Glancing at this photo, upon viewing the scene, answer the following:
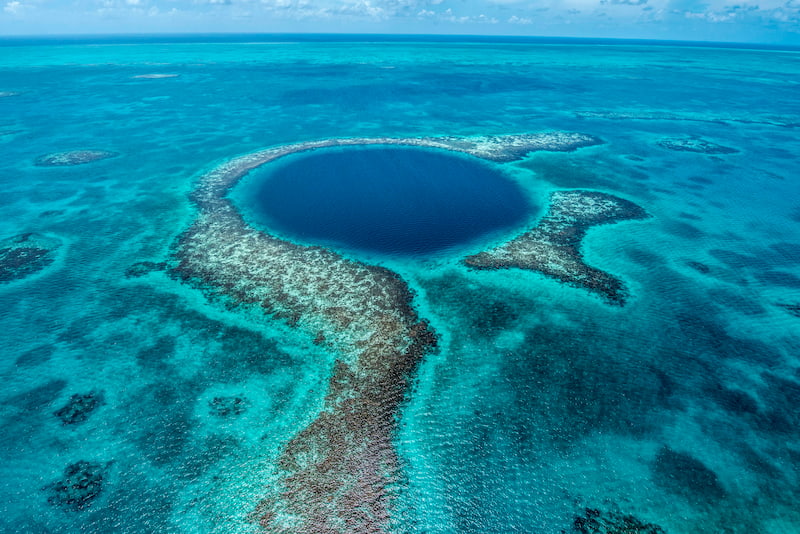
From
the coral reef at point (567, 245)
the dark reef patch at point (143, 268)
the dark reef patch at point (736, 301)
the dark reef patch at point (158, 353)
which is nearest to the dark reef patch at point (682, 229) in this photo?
the coral reef at point (567, 245)

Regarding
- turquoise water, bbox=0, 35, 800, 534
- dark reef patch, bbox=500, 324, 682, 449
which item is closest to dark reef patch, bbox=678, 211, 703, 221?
turquoise water, bbox=0, 35, 800, 534

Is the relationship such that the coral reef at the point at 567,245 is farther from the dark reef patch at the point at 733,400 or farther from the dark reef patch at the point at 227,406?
the dark reef patch at the point at 227,406

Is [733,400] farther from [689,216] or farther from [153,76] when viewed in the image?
[153,76]

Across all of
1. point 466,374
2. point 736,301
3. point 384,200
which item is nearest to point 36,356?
point 466,374

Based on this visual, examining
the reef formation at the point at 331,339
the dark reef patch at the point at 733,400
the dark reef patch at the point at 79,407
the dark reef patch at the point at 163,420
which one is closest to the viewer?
the reef formation at the point at 331,339

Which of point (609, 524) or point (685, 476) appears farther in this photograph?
point (685, 476)

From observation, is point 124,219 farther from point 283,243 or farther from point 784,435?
point 784,435
